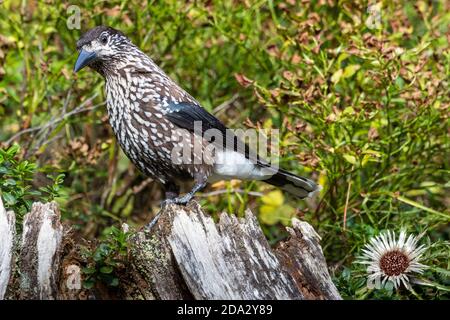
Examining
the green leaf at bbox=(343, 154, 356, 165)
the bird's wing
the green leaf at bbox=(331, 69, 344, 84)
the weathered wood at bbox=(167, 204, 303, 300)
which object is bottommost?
the weathered wood at bbox=(167, 204, 303, 300)

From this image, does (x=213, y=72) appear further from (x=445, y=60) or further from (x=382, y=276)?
(x=382, y=276)

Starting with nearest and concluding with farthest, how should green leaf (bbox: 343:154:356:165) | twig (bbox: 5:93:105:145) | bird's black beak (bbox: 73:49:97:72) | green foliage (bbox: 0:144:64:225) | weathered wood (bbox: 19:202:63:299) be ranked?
weathered wood (bbox: 19:202:63:299)
green foliage (bbox: 0:144:64:225)
bird's black beak (bbox: 73:49:97:72)
green leaf (bbox: 343:154:356:165)
twig (bbox: 5:93:105:145)

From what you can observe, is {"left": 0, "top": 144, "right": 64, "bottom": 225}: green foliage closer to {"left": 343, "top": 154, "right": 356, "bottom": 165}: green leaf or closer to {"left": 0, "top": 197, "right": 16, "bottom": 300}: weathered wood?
{"left": 0, "top": 197, "right": 16, "bottom": 300}: weathered wood

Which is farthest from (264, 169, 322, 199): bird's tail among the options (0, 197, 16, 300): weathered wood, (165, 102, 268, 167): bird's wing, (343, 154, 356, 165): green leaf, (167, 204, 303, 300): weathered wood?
(0, 197, 16, 300): weathered wood

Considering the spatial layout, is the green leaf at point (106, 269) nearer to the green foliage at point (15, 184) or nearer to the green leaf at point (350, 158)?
the green foliage at point (15, 184)

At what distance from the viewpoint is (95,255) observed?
12.7ft

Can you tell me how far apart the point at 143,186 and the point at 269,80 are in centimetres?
136

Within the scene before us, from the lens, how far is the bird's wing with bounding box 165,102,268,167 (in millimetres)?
5035

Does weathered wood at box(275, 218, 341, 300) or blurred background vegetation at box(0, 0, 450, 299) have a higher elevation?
blurred background vegetation at box(0, 0, 450, 299)

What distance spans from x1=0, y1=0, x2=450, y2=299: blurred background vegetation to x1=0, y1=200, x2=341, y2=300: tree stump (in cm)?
54

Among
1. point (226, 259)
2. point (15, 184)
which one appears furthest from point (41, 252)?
point (226, 259)

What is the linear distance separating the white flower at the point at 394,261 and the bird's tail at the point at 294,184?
48.4 inches

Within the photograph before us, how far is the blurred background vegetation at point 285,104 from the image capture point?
5.26 meters
